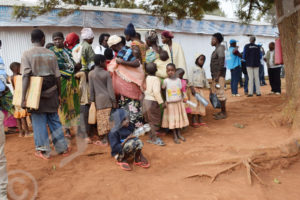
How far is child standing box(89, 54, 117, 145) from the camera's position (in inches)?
169

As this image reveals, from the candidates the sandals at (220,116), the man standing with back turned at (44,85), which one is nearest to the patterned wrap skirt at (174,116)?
the sandals at (220,116)

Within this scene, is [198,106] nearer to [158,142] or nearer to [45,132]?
[158,142]

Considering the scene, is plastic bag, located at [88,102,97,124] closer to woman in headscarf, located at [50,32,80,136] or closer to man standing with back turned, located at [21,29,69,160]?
woman in headscarf, located at [50,32,80,136]

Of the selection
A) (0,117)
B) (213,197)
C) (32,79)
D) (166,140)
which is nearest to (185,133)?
(166,140)

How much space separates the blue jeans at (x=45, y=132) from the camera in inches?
152

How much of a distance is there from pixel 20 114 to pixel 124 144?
2.75 meters

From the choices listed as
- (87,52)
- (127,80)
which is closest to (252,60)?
(127,80)

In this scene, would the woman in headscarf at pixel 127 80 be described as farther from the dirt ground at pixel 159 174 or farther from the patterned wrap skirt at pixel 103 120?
Answer: the dirt ground at pixel 159 174

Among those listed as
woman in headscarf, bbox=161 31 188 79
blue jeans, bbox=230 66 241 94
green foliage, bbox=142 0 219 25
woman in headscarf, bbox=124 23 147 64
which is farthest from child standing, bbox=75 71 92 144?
blue jeans, bbox=230 66 241 94

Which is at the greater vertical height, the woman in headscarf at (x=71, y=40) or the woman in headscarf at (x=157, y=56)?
the woman in headscarf at (x=71, y=40)

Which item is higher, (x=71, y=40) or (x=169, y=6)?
(x=169, y=6)

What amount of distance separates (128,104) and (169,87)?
84 centimetres

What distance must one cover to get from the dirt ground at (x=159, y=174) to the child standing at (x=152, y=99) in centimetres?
43

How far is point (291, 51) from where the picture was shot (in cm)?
515
